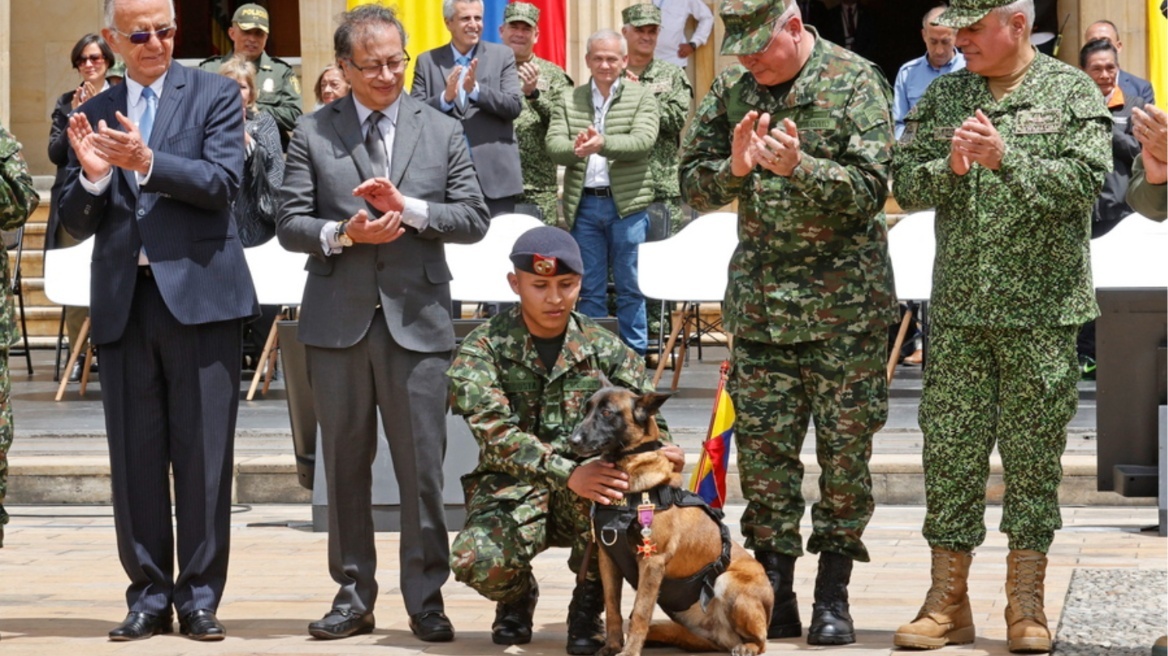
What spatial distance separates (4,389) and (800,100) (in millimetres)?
2684

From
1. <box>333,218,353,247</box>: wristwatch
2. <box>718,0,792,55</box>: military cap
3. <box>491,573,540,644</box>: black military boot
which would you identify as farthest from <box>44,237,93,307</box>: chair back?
<box>718,0,792,55</box>: military cap

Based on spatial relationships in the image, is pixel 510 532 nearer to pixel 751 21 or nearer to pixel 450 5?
pixel 751 21

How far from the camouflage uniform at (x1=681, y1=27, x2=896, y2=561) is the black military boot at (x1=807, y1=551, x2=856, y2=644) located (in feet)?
→ 0.16

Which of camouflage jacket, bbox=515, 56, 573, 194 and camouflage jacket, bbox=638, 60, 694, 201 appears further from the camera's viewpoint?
camouflage jacket, bbox=515, 56, 573, 194

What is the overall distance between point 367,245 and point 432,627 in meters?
1.25

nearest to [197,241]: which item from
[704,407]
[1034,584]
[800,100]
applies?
[800,100]

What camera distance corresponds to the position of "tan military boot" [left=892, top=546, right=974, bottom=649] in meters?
5.85

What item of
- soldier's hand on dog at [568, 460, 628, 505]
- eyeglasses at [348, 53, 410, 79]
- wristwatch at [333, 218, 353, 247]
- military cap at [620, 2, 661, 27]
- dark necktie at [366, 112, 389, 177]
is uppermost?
military cap at [620, 2, 661, 27]

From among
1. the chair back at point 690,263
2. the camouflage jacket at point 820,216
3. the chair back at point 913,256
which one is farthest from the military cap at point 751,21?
the chair back at point 690,263

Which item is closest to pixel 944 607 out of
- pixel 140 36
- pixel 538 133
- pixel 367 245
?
pixel 367 245

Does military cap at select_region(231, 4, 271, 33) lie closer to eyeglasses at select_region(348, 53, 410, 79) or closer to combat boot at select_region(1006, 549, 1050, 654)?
eyeglasses at select_region(348, 53, 410, 79)

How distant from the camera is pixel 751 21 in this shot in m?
5.95

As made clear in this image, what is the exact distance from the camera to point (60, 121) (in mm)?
11289

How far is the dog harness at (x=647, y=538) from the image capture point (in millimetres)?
5672
